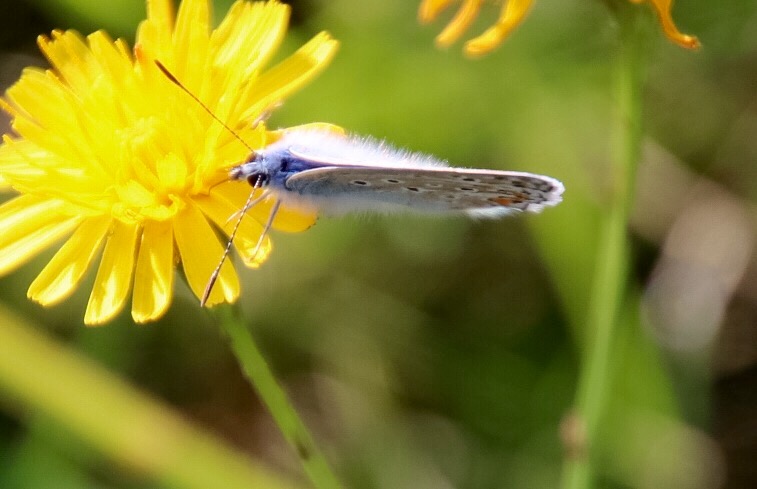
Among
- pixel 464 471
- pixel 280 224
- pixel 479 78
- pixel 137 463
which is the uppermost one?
pixel 280 224

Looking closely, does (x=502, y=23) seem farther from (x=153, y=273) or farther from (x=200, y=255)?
(x=153, y=273)

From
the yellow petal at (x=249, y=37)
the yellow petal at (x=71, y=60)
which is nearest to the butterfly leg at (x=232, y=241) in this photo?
the yellow petal at (x=249, y=37)

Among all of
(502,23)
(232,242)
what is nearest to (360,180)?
(232,242)

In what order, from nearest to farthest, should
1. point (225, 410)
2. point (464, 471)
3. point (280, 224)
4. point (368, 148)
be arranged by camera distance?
point (280, 224), point (368, 148), point (464, 471), point (225, 410)

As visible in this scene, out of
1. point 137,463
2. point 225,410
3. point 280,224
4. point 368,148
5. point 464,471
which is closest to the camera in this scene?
point 280,224

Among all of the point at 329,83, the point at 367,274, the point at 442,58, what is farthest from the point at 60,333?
the point at 442,58

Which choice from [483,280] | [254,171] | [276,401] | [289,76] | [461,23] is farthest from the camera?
[483,280]

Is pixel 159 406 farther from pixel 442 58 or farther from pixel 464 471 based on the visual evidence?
pixel 442 58

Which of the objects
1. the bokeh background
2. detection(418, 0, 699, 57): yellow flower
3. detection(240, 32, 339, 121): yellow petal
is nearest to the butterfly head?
detection(240, 32, 339, 121): yellow petal
